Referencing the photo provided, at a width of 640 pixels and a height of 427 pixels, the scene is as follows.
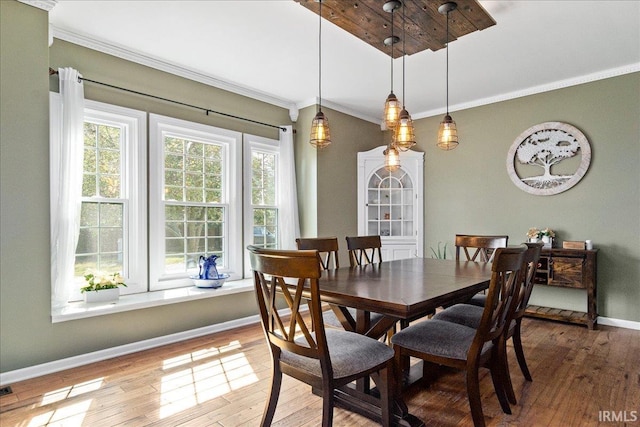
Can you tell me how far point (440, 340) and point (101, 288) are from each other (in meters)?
2.76

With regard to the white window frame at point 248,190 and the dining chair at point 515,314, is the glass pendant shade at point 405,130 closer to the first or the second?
the dining chair at point 515,314

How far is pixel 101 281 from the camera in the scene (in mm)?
3133

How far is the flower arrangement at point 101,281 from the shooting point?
308 centimetres

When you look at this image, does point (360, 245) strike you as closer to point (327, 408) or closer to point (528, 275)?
point (528, 275)

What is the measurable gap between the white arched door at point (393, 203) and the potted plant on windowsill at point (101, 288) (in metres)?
3.10

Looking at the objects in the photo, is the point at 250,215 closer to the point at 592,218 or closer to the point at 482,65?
the point at 482,65

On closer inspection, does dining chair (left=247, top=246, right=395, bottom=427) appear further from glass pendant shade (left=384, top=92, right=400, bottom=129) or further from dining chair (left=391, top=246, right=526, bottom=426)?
glass pendant shade (left=384, top=92, right=400, bottom=129)

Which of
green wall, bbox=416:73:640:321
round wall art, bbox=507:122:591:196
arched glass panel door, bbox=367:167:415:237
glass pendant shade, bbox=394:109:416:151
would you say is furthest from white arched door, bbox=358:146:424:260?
glass pendant shade, bbox=394:109:416:151

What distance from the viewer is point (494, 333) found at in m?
1.98

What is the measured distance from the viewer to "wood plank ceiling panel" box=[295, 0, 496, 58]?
8.29 ft

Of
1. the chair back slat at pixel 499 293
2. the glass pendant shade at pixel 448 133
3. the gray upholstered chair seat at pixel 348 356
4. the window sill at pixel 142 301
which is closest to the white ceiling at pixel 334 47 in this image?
the glass pendant shade at pixel 448 133

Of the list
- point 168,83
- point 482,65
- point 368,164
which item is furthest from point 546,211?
point 168,83

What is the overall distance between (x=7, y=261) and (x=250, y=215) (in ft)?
7.45

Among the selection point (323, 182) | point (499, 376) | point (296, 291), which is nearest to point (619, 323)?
point (499, 376)
